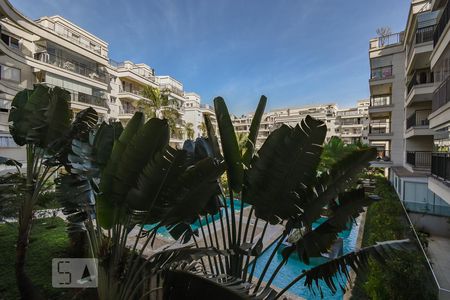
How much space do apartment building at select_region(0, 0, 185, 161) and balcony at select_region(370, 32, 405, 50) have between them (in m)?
31.7

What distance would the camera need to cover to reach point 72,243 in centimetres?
737

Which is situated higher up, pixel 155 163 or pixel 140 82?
pixel 140 82

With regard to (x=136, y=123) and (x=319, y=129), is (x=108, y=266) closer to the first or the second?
(x=136, y=123)

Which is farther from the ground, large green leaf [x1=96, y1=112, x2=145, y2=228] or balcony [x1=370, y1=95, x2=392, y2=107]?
balcony [x1=370, y1=95, x2=392, y2=107]

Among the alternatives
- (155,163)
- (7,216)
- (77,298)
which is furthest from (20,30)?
(155,163)

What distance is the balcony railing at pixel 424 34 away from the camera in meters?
15.2

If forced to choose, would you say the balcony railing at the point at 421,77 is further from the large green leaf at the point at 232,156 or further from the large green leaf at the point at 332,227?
the large green leaf at the point at 232,156

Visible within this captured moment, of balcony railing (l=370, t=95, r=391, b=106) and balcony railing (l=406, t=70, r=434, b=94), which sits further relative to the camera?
balcony railing (l=370, t=95, r=391, b=106)

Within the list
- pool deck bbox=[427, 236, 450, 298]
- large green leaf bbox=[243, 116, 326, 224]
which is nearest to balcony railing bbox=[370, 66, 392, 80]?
pool deck bbox=[427, 236, 450, 298]

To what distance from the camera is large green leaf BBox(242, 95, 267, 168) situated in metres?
3.71

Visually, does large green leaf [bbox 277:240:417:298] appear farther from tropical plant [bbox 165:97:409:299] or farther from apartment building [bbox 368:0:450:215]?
apartment building [bbox 368:0:450:215]

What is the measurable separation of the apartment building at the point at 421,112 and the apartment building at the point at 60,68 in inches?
1007

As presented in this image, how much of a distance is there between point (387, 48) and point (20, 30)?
35886 millimetres

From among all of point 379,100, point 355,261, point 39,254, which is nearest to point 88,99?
point 39,254
